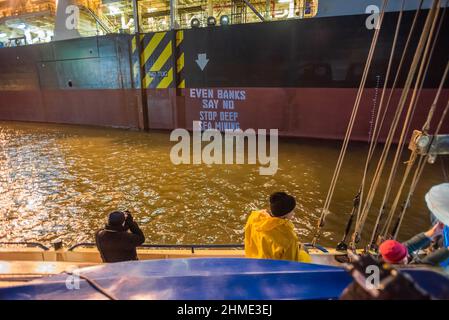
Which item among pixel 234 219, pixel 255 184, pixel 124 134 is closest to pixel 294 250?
pixel 234 219

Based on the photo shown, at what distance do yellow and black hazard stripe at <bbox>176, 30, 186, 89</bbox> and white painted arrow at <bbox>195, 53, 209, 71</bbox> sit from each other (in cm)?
62

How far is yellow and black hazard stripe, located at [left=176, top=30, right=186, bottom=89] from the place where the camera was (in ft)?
29.6

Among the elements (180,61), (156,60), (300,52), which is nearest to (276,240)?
(300,52)

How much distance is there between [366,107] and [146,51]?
23.6ft

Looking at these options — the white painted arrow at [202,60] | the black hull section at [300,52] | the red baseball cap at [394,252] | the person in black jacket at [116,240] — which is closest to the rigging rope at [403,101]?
the red baseball cap at [394,252]

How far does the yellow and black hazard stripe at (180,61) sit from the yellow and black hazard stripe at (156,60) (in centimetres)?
19

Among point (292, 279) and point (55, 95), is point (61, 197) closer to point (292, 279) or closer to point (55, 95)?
point (292, 279)

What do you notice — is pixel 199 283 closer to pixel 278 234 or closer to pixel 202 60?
pixel 278 234

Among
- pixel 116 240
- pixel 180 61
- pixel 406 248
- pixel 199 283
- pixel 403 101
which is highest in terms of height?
pixel 180 61

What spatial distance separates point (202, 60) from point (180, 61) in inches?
33.3

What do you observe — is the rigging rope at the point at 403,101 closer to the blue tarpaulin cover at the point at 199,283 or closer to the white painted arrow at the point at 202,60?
the blue tarpaulin cover at the point at 199,283

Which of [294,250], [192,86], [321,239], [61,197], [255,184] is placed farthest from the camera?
[192,86]

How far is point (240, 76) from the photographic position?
8.55 m

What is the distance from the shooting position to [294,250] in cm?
185
